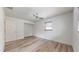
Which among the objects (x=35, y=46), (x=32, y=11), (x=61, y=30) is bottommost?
(x=35, y=46)

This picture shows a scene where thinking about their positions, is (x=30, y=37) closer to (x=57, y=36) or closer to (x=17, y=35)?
(x=17, y=35)

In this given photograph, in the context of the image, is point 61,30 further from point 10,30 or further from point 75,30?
point 10,30

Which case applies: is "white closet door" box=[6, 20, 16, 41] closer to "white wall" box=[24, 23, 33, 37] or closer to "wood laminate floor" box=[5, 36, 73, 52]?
"wood laminate floor" box=[5, 36, 73, 52]

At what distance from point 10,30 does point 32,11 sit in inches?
20.0

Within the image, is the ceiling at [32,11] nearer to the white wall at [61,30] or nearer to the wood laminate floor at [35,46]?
the white wall at [61,30]

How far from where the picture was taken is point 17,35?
130 centimetres

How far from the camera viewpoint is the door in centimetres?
123

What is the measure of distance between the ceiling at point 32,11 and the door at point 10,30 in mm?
121

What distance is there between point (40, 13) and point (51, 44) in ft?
1.91

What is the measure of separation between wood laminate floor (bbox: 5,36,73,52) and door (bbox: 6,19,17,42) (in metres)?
0.08

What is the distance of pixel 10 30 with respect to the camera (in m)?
1.27

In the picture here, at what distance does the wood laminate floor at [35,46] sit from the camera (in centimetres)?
122

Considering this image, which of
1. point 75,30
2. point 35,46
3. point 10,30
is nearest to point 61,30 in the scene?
point 75,30
